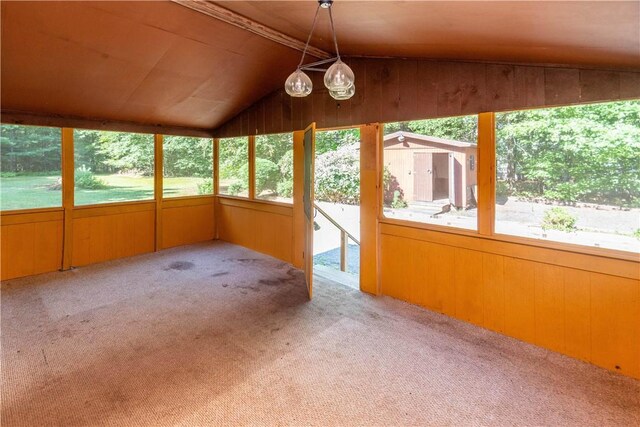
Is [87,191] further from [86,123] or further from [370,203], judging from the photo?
[370,203]

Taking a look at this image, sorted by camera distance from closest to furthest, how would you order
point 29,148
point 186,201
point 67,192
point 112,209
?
point 29,148, point 67,192, point 112,209, point 186,201

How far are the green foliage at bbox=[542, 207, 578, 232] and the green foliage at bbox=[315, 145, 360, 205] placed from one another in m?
3.74

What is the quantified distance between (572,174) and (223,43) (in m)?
3.24

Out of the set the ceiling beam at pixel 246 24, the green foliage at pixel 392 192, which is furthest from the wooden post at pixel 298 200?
the green foliage at pixel 392 192

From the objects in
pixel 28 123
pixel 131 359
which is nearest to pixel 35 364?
pixel 131 359

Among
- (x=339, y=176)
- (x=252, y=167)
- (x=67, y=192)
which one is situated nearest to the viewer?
(x=67, y=192)

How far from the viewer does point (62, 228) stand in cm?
461

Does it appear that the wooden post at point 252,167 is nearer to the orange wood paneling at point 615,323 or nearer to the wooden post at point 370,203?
the wooden post at point 370,203

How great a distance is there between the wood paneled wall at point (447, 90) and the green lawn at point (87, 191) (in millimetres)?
2606

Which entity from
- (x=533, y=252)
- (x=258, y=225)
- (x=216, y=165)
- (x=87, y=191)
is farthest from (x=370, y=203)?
(x=87, y=191)

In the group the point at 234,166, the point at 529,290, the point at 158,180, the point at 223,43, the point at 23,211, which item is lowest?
the point at 529,290

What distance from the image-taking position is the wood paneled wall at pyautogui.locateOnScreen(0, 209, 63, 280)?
4180mm

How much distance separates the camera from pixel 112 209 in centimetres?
511

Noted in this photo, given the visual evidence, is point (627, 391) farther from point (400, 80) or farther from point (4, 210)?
point (4, 210)
